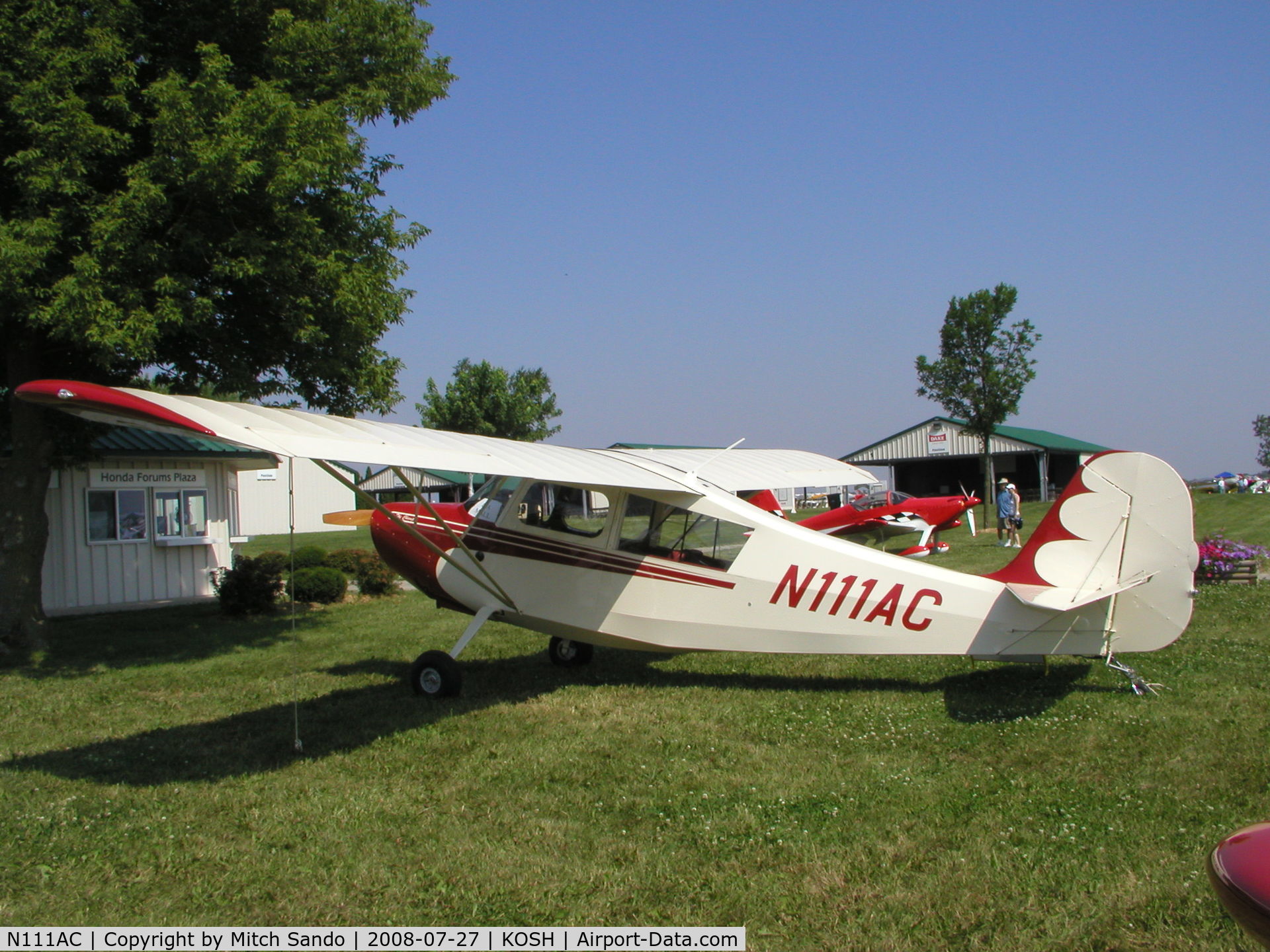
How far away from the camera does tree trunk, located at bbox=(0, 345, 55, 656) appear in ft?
34.1

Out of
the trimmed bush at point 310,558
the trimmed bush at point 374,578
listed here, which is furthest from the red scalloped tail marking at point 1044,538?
the trimmed bush at point 310,558

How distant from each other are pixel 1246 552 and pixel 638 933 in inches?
526

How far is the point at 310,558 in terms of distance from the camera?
650 inches

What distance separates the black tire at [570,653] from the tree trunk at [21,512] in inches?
258

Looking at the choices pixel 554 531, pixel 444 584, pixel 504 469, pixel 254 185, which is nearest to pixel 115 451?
pixel 254 185

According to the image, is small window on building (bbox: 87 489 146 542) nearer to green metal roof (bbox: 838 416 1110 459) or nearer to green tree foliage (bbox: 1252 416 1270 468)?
green metal roof (bbox: 838 416 1110 459)

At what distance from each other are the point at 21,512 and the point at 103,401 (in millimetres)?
6937

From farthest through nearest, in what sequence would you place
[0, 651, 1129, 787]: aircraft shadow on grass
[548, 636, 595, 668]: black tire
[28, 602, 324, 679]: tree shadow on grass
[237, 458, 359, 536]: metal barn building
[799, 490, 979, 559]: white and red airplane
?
1. [237, 458, 359, 536]: metal barn building
2. [799, 490, 979, 559]: white and red airplane
3. [28, 602, 324, 679]: tree shadow on grass
4. [548, 636, 595, 668]: black tire
5. [0, 651, 1129, 787]: aircraft shadow on grass

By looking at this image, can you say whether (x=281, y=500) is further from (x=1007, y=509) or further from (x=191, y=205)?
(x=191, y=205)

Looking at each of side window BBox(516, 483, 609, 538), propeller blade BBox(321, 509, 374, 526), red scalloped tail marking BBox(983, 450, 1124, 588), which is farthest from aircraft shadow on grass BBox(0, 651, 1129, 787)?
propeller blade BBox(321, 509, 374, 526)

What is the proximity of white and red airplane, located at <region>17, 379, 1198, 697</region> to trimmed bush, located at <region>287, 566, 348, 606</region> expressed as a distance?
6.78m

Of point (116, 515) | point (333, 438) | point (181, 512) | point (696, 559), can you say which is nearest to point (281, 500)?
point (181, 512)

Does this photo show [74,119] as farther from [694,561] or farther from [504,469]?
[694,561]

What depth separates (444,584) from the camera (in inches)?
336
